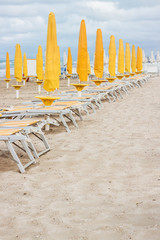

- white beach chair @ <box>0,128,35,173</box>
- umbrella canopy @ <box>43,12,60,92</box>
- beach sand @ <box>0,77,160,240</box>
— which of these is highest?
umbrella canopy @ <box>43,12,60,92</box>

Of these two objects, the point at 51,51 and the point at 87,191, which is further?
the point at 51,51

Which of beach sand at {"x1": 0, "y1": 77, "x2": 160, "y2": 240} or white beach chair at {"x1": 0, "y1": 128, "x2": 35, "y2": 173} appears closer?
beach sand at {"x1": 0, "y1": 77, "x2": 160, "y2": 240}

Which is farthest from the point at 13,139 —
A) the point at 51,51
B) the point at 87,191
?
the point at 51,51

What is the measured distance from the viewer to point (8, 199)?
9.71 ft

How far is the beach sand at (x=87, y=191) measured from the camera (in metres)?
2.35

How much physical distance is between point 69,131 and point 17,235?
11.9ft

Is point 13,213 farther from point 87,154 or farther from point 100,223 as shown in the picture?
point 87,154

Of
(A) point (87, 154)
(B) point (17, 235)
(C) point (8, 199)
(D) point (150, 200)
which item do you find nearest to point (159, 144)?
(A) point (87, 154)

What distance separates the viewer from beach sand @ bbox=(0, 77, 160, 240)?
2.35 m

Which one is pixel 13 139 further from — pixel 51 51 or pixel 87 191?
pixel 51 51

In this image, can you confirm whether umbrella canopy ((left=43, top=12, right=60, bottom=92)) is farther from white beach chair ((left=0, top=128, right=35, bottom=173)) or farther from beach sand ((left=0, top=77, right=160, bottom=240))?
white beach chair ((left=0, top=128, right=35, bottom=173))

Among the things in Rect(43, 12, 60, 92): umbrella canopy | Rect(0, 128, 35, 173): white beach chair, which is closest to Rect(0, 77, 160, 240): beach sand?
Rect(0, 128, 35, 173): white beach chair

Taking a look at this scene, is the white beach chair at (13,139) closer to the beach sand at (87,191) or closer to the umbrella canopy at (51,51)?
the beach sand at (87,191)

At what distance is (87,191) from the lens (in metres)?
3.10
